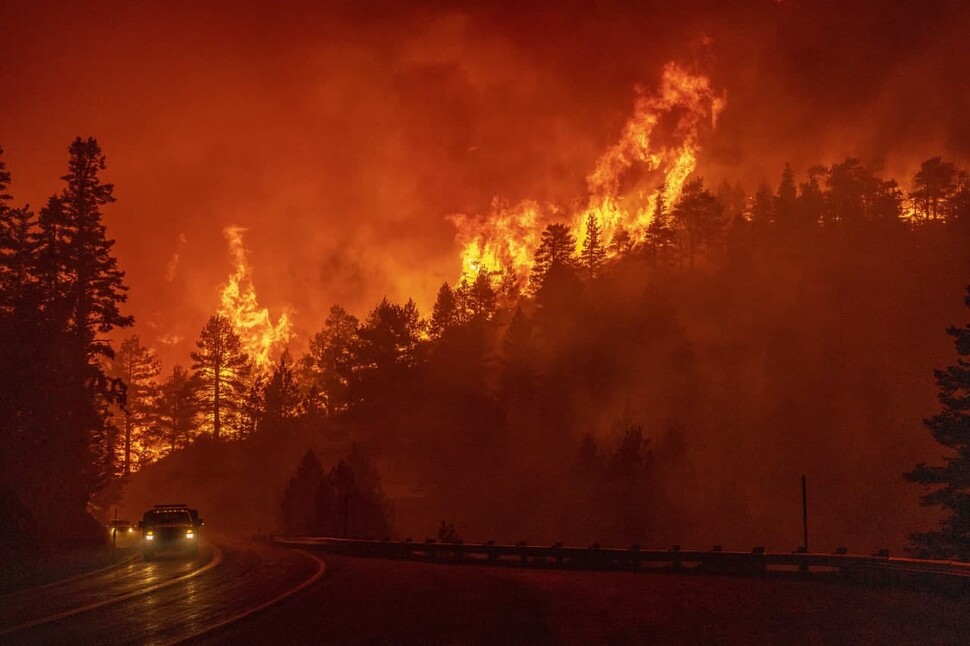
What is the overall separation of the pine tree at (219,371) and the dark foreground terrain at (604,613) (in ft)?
286

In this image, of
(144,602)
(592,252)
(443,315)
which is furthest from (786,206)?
(144,602)

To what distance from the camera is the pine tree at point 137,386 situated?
4274 inches

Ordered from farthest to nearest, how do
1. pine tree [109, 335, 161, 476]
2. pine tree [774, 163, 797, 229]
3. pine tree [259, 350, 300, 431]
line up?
pine tree [774, 163, 797, 229] → pine tree [109, 335, 161, 476] → pine tree [259, 350, 300, 431]

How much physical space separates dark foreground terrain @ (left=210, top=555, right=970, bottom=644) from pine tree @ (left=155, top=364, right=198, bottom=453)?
92.5 meters

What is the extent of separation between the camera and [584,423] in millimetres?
104062

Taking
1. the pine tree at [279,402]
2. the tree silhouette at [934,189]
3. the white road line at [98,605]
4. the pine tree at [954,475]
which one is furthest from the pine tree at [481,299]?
the white road line at [98,605]

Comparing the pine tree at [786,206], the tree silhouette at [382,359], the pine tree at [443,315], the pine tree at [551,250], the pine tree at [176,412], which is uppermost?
the pine tree at [786,206]

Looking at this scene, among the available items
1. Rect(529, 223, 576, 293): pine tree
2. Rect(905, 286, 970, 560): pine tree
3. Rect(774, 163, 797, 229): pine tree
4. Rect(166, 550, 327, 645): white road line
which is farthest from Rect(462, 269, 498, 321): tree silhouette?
Rect(166, 550, 327, 645): white road line

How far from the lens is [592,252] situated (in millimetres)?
142000

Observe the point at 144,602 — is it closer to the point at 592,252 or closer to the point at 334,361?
the point at 334,361

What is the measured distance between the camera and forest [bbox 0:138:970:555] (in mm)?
85875

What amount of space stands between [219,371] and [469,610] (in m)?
96.0

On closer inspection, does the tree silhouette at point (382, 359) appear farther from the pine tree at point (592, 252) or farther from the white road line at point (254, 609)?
the white road line at point (254, 609)

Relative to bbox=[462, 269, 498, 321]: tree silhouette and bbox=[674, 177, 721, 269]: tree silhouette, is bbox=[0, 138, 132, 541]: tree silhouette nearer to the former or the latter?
bbox=[462, 269, 498, 321]: tree silhouette
